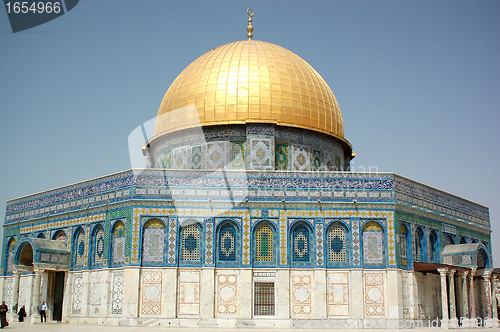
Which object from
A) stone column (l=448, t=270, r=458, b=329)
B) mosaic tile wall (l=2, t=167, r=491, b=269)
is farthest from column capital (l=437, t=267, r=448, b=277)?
mosaic tile wall (l=2, t=167, r=491, b=269)

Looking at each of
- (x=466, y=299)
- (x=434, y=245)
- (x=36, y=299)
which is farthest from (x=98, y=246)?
(x=466, y=299)

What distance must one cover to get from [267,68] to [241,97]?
Result: 2.09 metres

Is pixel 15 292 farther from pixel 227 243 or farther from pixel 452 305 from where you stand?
pixel 452 305

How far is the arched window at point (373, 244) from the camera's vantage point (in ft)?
75.9

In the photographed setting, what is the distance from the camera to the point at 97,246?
2466 cm

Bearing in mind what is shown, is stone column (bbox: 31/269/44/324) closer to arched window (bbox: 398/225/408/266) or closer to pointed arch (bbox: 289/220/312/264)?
pointed arch (bbox: 289/220/312/264)

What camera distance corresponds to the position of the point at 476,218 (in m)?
29.7

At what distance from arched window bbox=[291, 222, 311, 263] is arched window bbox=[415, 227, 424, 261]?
4.78 metres

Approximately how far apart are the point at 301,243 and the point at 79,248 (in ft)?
30.3

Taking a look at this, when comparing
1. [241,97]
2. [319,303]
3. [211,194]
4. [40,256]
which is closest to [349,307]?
[319,303]

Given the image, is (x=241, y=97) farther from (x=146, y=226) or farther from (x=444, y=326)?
(x=444, y=326)

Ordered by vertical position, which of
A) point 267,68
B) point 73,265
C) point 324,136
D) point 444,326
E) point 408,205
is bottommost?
point 444,326

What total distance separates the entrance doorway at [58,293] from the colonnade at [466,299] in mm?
15621

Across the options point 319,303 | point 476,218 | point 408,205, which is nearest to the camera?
point 319,303
